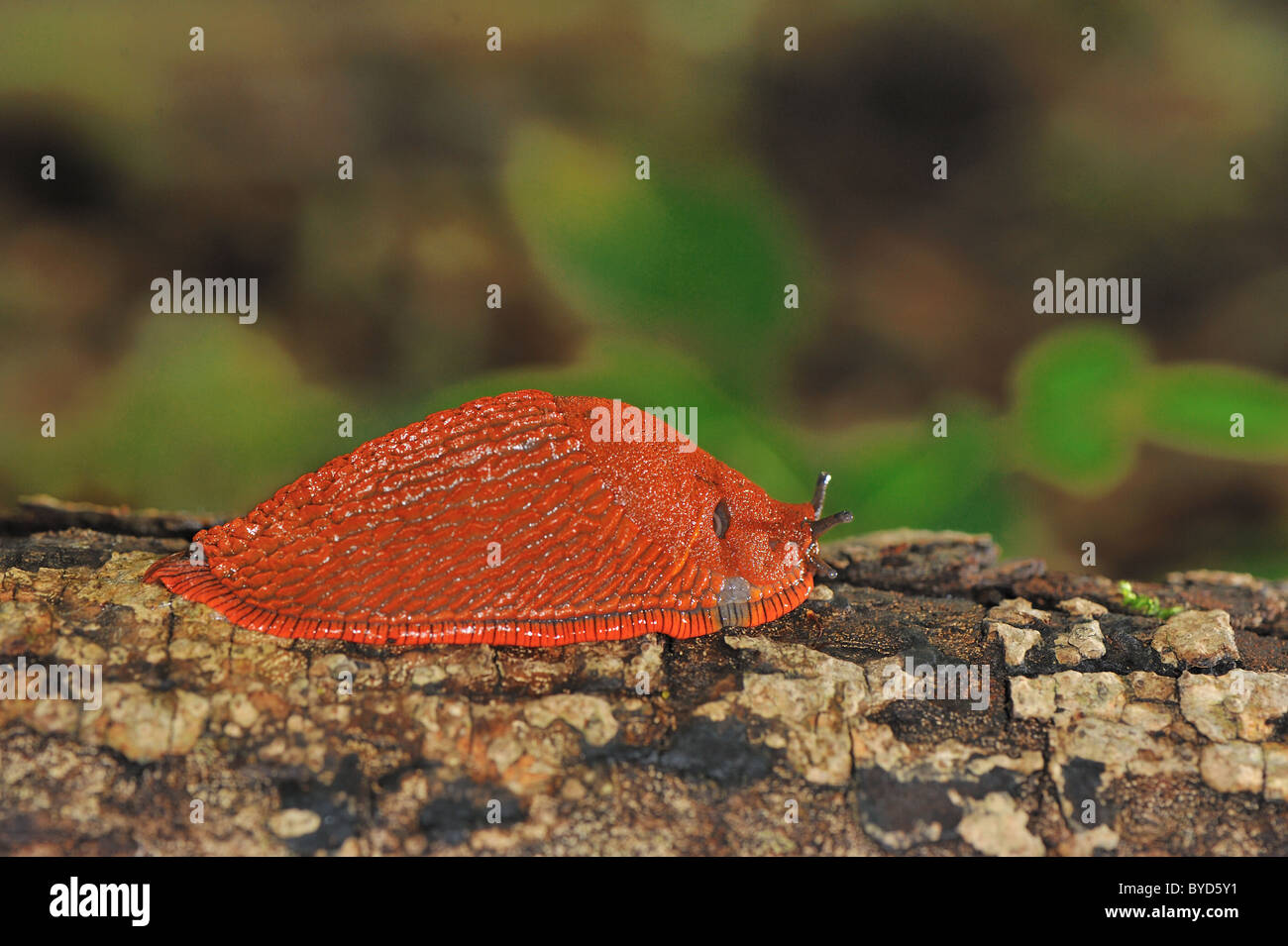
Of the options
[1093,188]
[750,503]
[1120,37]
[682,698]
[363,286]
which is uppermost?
[1120,37]

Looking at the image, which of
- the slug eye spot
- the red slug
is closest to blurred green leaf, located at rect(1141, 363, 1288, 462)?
the red slug

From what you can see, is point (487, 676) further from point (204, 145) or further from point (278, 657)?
point (204, 145)

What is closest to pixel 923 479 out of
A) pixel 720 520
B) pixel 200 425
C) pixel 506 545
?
pixel 720 520

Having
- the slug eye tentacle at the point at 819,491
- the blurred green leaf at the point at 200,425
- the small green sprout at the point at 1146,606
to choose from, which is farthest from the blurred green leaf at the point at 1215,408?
the blurred green leaf at the point at 200,425

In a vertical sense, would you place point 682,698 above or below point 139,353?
below

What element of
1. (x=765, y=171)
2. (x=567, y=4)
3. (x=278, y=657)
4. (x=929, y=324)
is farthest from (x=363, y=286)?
(x=929, y=324)

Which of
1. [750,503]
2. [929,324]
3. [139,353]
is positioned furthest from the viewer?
[929,324]

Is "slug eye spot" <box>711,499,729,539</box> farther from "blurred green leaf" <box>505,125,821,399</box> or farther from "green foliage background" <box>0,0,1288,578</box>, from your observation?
"blurred green leaf" <box>505,125,821,399</box>
